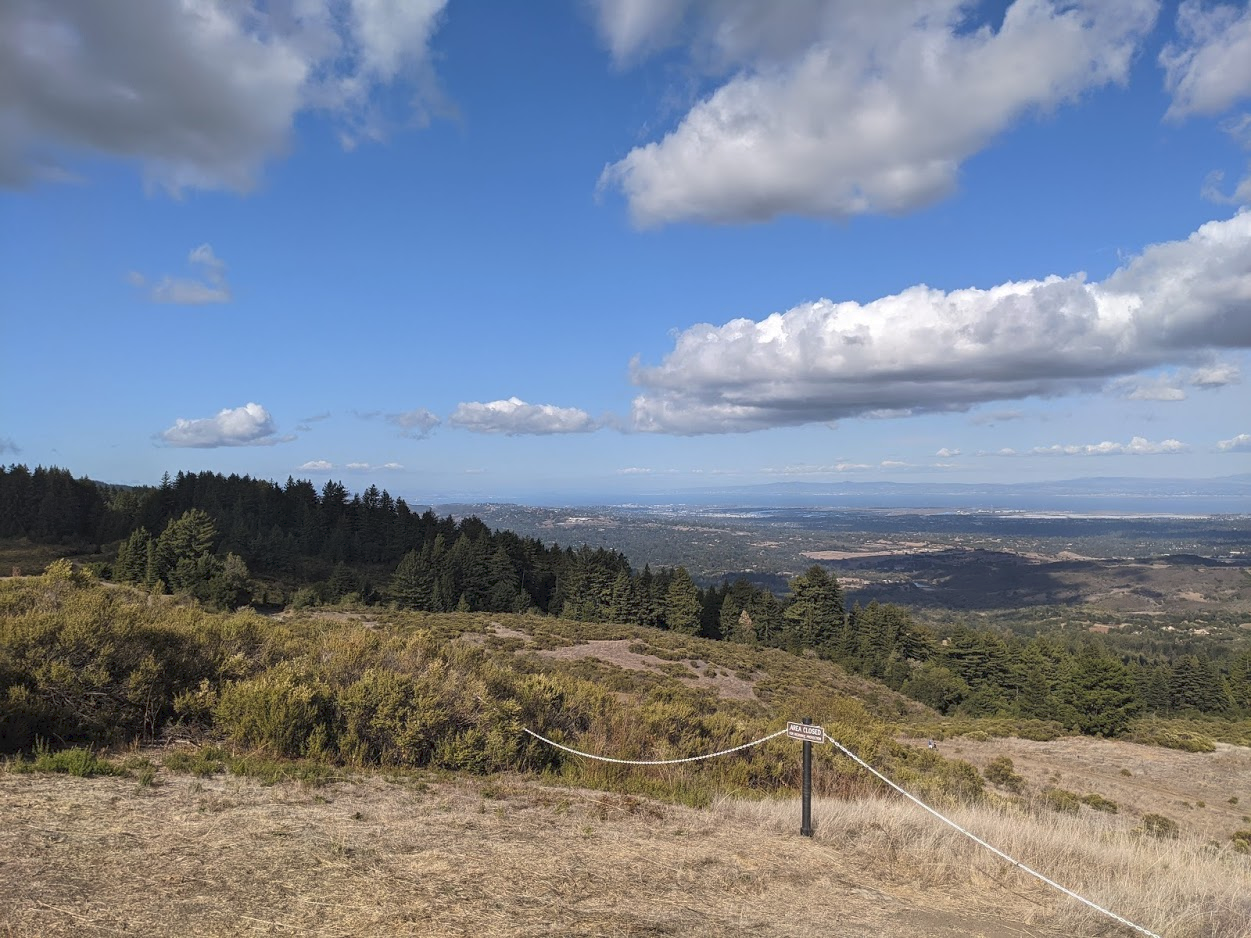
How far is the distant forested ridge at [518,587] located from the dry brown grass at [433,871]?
30.3 meters

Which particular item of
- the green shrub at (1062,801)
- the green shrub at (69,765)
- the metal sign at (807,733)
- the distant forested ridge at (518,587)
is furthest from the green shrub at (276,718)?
the distant forested ridge at (518,587)

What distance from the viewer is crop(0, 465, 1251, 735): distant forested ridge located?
4253cm

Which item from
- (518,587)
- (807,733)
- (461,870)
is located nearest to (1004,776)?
(807,733)

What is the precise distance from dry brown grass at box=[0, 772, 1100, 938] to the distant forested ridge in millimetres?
30304

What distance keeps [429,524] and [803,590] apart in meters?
42.2

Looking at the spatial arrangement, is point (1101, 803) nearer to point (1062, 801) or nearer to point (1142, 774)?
point (1062, 801)

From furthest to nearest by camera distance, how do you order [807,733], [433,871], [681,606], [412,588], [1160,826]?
[681,606] < [412,588] < [1160,826] < [807,733] < [433,871]

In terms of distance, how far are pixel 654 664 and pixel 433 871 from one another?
28652mm

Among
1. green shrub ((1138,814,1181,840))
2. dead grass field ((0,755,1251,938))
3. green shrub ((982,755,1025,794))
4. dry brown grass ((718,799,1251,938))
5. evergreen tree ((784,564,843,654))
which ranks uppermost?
dead grass field ((0,755,1251,938))

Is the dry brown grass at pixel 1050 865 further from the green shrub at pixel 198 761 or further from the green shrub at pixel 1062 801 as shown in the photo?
Answer: the green shrub at pixel 1062 801

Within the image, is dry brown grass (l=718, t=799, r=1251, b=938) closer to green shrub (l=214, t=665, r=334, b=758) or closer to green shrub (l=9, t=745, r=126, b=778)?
green shrub (l=214, t=665, r=334, b=758)

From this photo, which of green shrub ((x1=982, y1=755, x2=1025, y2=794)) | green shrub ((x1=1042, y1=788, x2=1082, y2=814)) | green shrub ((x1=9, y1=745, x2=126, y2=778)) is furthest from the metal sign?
green shrub ((x1=982, y1=755, x2=1025, y2=794))

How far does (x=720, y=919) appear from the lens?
15.4ft

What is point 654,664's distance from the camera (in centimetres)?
3269
